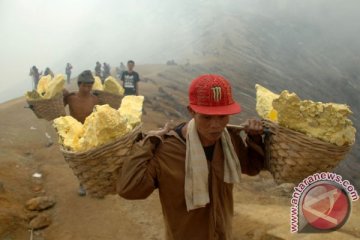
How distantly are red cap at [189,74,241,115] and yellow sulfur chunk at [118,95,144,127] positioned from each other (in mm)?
567

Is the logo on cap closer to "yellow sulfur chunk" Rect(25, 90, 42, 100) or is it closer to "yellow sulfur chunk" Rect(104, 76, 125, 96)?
"yellow sulfur chunk" Rect(25, 90, 42, 100)

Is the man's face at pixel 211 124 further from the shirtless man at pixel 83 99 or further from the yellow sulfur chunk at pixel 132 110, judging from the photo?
the shirtless man at pixel 83 99

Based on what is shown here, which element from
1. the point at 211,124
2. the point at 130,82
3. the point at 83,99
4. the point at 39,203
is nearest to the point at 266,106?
the point at 211,124

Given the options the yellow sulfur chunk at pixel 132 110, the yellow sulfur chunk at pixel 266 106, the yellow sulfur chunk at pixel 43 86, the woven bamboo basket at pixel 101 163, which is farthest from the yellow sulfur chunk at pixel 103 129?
the yellow sulfur chunk at pixel 43 86

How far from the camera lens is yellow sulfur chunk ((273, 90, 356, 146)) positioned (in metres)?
2.01

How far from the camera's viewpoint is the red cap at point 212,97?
187cm

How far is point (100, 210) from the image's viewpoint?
5.52 m

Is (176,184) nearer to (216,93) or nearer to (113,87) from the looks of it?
(216,93)

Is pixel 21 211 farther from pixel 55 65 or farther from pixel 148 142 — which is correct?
pixel 55 65

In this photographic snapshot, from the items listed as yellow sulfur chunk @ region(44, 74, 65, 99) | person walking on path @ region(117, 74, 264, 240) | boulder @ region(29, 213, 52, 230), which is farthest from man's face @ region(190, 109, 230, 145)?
boulder @ region(29, 213, 52, 230)

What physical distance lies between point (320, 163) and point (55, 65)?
1978 inches

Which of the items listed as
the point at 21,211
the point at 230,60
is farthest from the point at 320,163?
the point at 230,60

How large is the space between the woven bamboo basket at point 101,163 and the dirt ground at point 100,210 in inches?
81.0

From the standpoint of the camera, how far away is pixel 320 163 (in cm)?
203
